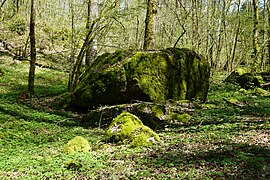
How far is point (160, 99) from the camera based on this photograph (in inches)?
417

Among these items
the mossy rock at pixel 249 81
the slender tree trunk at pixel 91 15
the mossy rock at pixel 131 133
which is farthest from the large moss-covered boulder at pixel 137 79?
the mossy rock at pixel 249 81

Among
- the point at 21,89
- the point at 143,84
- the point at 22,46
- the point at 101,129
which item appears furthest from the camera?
the point at 22,46

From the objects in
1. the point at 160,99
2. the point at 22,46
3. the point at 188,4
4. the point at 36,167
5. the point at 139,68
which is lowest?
the point at 36,167

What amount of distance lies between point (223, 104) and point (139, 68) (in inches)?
169

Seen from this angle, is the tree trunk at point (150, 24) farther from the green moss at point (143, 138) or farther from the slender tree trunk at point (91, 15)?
the green moss at point (143, 138)

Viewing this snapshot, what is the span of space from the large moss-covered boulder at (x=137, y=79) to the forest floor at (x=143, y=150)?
49.7 inches

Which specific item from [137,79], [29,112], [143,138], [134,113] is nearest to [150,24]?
[137,79]

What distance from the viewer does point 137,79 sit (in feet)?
33.7

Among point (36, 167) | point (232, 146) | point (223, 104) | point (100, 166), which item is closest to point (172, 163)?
point (100, 166)

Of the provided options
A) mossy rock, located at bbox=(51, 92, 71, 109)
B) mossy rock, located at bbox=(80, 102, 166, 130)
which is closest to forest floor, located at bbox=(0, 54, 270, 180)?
mossy rock, located at bbox=(80, 102, 166, 130)

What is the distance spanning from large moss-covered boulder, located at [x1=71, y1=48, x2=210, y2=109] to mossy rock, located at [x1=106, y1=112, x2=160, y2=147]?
8.62 feet

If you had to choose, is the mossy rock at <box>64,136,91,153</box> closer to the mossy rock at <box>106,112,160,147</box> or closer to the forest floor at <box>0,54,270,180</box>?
the forest floor at <box>0,54,270,180</box>

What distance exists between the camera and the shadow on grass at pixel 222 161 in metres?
4.64

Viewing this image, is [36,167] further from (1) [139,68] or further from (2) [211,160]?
(1) [139,68]
